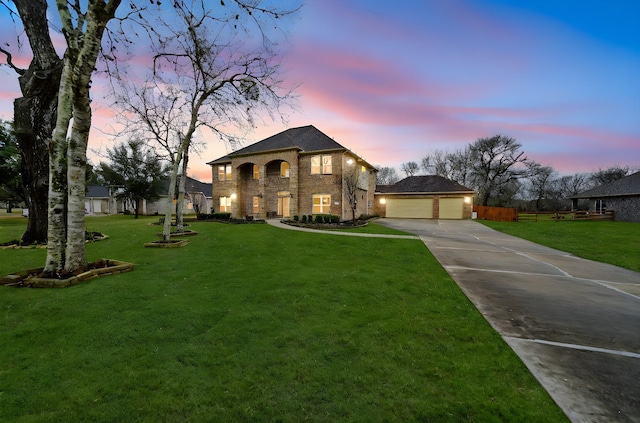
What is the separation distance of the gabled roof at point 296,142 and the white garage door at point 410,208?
13.5 metres

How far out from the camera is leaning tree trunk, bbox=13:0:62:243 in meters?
9.37

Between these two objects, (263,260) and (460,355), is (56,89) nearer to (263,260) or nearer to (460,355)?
(263,260)

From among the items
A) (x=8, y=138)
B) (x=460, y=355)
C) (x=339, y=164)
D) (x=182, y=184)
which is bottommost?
(x=460, y=355)

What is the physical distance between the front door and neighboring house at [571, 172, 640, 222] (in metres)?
35.4

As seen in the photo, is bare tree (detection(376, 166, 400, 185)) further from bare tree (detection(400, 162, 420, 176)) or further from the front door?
the front door

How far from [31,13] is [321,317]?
47.5 feet

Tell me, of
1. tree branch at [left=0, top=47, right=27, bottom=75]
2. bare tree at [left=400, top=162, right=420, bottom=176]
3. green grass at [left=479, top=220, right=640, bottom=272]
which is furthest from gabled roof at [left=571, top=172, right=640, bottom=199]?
tree branch at [left=0, top=47, right=27, bottom=75]

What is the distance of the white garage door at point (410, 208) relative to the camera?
32.5 metres

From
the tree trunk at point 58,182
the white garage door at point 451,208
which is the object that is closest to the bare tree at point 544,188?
the white garage door at point 451,208

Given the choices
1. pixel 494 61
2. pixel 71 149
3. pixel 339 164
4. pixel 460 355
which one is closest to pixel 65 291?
pixel 71 149

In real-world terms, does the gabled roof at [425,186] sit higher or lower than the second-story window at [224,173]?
lower

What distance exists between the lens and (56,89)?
1020 cm

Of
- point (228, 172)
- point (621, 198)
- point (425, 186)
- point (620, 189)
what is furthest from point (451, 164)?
point (228, 172)

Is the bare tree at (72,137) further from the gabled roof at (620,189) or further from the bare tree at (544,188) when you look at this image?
the bare tree at (544,188)
